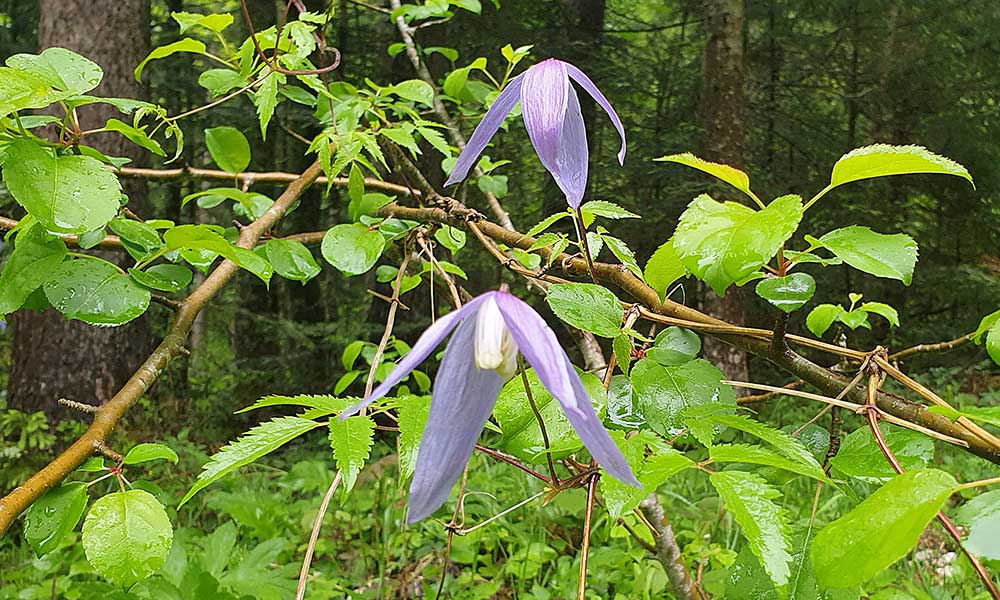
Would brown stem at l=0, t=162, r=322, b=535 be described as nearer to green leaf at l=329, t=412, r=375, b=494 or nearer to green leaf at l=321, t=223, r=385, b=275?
green leaf at l=321, t=223, r=385, b=275

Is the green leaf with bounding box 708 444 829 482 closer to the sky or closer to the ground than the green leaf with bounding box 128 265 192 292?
closer to the sky

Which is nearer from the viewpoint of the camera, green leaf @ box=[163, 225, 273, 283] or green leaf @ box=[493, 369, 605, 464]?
green leaf @ box=[493, 369, 605, 464]

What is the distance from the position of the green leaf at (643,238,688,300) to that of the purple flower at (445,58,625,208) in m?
0.13

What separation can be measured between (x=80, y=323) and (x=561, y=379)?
10.8ft

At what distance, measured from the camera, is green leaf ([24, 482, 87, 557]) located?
0.56 metres

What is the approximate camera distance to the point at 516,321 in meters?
0.32

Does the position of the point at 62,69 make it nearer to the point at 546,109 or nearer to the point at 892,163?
the point at 546,109

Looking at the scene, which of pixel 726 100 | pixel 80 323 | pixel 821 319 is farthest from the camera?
pixel 726 100

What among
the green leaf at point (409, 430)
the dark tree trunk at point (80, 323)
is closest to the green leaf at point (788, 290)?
the green leaf at point (409, 430)

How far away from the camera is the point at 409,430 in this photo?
49cm

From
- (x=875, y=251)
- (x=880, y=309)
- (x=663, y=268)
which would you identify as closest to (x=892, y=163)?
(x=875, y=251)

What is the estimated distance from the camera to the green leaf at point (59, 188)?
54 centimetres

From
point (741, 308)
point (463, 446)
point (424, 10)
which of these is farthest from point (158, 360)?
point (741, 308)

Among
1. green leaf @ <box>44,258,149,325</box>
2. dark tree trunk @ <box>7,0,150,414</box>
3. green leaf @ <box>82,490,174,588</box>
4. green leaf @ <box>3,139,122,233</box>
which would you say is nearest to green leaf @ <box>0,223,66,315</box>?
green leaf @ <box>44,258,149,325</box>
